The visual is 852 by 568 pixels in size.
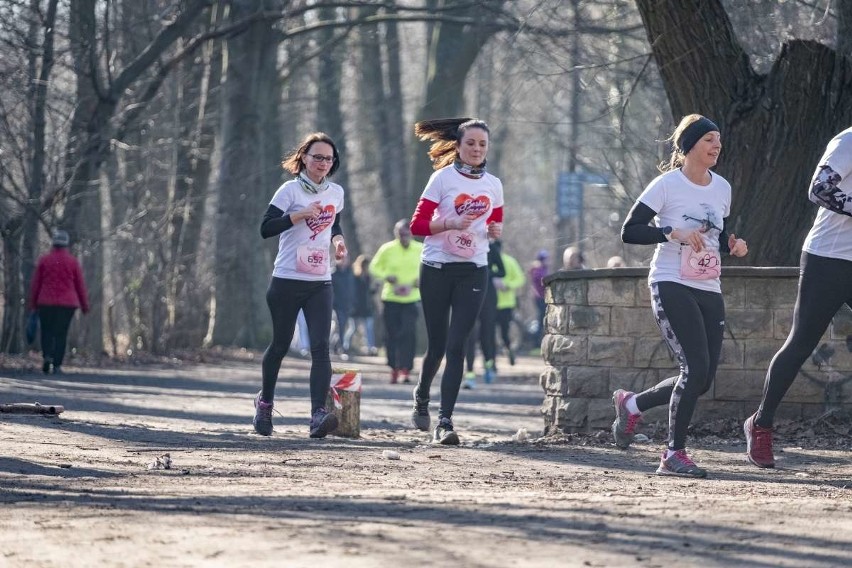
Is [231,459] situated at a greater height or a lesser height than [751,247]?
lesser

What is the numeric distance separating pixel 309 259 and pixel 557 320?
1.90 m

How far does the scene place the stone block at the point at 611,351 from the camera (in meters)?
10.9

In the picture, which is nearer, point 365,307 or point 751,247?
point 751,247

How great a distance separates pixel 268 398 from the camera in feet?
35.7

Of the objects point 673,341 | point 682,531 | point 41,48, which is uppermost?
point 41,48

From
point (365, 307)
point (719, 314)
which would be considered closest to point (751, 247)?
point (719, 314)

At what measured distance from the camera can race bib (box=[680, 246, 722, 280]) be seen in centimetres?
837

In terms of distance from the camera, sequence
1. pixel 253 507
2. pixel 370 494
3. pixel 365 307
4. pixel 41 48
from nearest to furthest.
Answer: pixel 253 507, pixel 370 494, pixel 41 48, pixel 365 307

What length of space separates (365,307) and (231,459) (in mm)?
21944

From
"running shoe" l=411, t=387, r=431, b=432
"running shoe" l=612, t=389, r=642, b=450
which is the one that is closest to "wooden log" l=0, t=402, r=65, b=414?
"running shoe" l=411, t=387, r=431, b=432

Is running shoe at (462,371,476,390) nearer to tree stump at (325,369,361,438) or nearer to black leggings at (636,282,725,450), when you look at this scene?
tree stump at (325,369,361,438)

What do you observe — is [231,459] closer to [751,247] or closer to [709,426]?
[709,426]

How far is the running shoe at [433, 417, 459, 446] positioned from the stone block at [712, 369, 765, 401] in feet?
6.04

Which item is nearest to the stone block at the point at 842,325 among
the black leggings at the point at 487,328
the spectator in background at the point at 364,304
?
the black leggings at the point at 487,328
